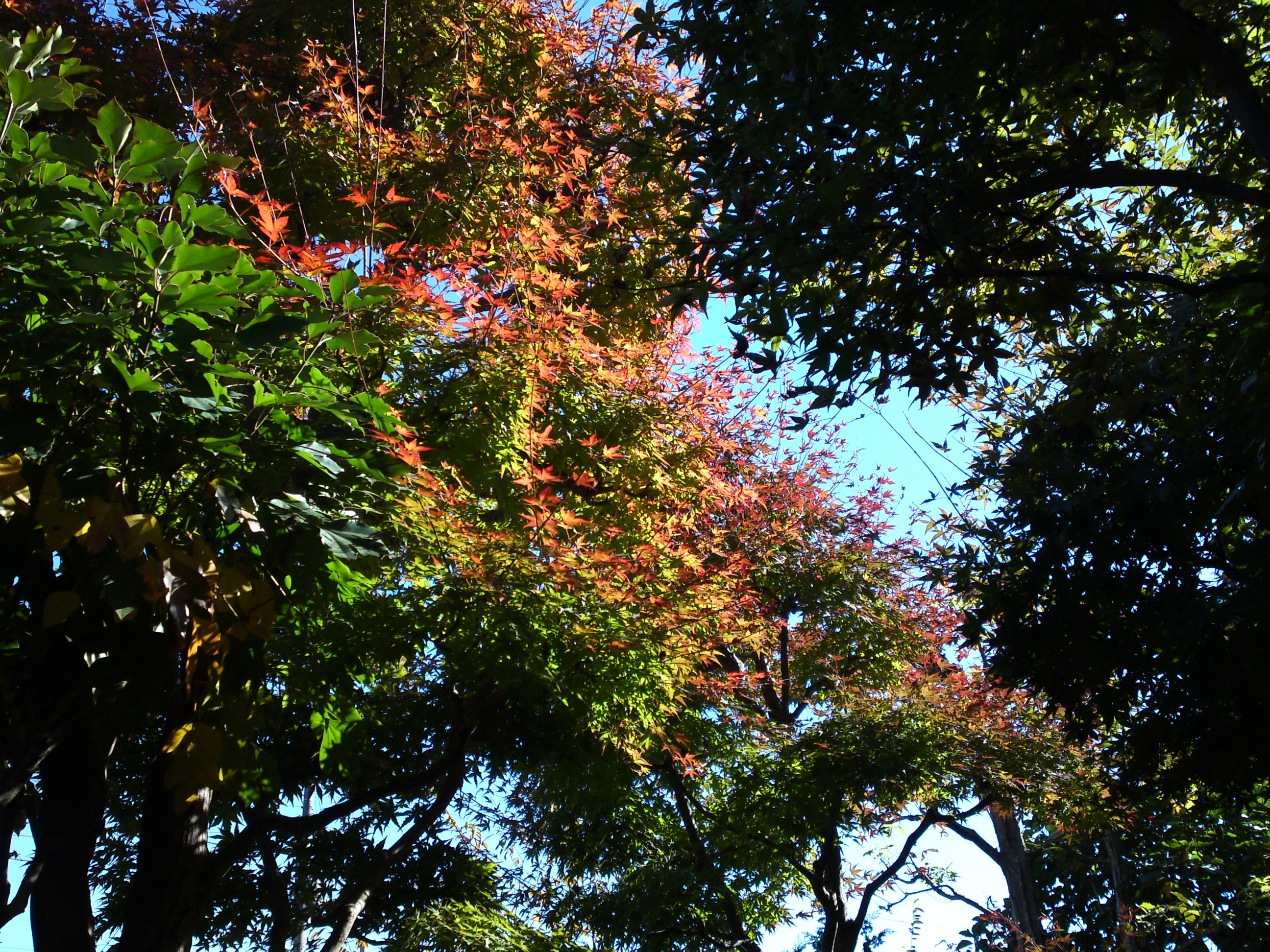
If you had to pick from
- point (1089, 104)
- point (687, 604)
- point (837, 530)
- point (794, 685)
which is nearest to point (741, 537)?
point (837, 530)

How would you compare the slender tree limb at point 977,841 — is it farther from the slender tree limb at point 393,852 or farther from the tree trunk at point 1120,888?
the slender tree limb at point 393,852

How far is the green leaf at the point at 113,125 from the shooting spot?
2.89m

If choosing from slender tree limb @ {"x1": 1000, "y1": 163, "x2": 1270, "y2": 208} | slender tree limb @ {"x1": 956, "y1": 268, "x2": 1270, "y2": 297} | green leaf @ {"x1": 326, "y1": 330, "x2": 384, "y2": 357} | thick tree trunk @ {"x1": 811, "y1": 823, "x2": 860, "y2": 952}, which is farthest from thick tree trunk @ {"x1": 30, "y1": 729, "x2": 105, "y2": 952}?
thick tree trunk @ {"x1": 811, "y1": 823, "x2": 860, "y2": 952}

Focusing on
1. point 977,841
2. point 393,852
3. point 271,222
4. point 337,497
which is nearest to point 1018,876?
point 977,841

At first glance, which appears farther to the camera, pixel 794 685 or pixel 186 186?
pixel 794 685

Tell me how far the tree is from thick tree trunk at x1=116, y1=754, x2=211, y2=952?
3713 millimetres

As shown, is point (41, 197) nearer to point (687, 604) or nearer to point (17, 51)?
point (17, 51)

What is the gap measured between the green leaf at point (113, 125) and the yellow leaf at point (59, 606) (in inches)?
58.4

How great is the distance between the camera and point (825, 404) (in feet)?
14.8

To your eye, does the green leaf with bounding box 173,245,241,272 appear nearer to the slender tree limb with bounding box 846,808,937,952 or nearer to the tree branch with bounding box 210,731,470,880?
the tree branch with bounding box 210,731,470,880

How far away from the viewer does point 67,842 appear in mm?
4168

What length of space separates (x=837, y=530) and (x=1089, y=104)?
22.2 feet

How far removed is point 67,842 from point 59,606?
216 centimetres

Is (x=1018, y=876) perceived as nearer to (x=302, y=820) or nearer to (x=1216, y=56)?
(x=302, y=820)
